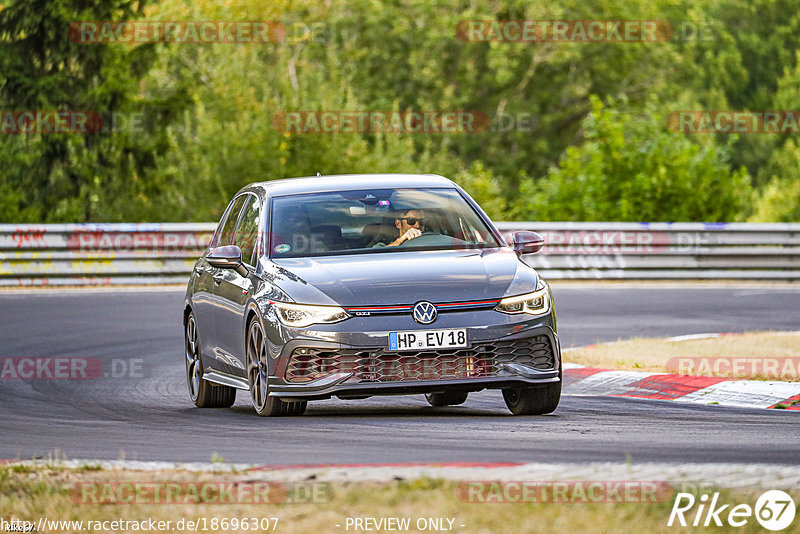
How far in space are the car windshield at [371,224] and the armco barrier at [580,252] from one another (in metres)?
14.4

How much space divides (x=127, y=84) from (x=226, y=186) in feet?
13.3

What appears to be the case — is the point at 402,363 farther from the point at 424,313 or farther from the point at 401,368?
the point at 424,313

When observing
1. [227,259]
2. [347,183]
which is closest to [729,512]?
[227,259]

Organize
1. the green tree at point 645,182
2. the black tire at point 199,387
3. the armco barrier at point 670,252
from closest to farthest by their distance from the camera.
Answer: the black tire at point 199,387 → the armco barrier at point 670,252 → the green tree at point 645,182

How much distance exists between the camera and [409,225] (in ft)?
35.3

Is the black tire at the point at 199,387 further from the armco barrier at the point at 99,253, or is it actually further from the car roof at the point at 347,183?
the armco barrier at the point at 99,253

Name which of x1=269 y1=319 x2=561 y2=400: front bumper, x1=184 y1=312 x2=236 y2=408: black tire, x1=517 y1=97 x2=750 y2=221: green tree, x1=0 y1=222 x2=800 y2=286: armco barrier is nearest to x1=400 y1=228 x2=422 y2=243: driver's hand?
x1=269 y1=319 x2=561 y2=400: front bumper

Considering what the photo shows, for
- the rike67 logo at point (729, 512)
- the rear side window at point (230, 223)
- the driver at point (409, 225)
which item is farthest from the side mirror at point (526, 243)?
the rike67 logo at point (729, 512)

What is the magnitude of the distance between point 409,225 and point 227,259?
126cm

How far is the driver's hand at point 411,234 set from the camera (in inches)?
420

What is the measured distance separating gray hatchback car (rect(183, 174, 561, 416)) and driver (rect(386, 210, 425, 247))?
10 millimetres

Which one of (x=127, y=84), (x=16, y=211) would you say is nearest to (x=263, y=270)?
(x=16, y=211)

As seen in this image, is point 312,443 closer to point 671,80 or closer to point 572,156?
point 572,156

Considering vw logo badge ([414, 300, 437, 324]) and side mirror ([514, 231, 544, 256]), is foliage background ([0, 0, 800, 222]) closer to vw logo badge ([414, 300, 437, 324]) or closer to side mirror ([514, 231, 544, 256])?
side mirror ([514, 231, 544, 256])
